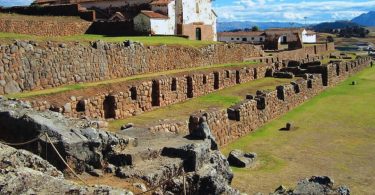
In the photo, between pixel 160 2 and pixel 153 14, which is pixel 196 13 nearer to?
pixel 160 2

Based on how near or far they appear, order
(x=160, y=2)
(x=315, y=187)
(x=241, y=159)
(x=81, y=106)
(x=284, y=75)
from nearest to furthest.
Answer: (x=315, y=187), (x=241, y=159), (x=81, y=106), (x=284, y=75), (x=160, y=2)

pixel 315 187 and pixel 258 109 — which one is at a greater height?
pixel 315 187

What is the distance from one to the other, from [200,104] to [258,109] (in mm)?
2880

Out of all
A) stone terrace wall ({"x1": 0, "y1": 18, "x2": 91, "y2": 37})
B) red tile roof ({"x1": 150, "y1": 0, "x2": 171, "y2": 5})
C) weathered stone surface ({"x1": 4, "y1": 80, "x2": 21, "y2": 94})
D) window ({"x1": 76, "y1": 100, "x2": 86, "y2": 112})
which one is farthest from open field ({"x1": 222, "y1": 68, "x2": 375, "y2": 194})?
red tile roof ({"x1": 150, "y1": 0, "x2": 171, "y2": 5})

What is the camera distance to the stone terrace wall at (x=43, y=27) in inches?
1128

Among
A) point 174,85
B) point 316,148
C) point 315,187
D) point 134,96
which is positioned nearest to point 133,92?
point 134,96

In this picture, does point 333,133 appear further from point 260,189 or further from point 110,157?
point 110,157

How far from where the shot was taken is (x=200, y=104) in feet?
80.2

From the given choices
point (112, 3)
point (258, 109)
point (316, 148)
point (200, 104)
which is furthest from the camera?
point (112, 3)

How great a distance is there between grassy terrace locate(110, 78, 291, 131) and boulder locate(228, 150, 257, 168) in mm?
3914

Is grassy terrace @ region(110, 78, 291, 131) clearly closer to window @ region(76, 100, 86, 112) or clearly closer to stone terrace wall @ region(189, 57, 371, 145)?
window @ region(76, 100, 86, 112)

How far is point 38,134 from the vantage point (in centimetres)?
1082

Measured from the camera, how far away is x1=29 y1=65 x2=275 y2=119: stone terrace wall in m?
18.0

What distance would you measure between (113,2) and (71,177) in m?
38.2
